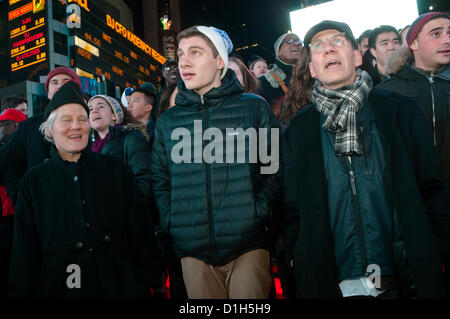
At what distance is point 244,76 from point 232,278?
3.11 metres

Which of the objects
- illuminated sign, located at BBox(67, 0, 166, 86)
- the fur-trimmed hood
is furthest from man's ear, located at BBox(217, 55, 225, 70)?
illuminated sign, located at BBox(67, 0, 166, 86)

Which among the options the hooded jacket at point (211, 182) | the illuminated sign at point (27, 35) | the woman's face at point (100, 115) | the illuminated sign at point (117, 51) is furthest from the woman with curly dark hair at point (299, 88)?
the illuminated sign at point (117, 51)

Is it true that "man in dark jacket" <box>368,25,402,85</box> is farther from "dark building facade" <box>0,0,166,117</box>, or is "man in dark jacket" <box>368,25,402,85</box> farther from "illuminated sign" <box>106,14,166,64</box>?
"illuminated sign" <box>106,14,166,64</box>

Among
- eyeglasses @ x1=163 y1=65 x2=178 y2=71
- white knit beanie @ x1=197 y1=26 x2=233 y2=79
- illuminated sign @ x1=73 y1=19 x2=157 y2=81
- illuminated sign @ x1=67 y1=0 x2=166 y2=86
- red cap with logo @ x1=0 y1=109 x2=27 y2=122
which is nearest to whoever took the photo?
white knit beanie @ x1=197 y1=26 x2=233 y2=79

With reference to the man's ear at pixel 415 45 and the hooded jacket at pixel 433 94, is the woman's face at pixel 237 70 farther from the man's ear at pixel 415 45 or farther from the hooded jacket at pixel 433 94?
the man's ear at pixel 415 45

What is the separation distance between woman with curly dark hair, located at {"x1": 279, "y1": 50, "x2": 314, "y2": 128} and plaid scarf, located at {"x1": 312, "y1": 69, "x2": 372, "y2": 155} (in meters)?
0.74

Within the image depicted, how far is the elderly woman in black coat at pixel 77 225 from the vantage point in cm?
262

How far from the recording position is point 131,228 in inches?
118

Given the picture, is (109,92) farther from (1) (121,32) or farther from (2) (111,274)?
(2) (111,274)

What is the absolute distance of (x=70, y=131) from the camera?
3049 mm

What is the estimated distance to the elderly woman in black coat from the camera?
2615 mm

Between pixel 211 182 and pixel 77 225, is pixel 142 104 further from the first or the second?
pixel 211 182

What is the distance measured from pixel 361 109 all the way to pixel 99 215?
2.32m

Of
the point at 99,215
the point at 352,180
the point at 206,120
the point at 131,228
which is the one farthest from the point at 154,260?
the point at 352,180
